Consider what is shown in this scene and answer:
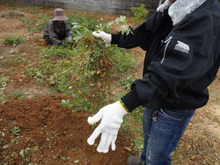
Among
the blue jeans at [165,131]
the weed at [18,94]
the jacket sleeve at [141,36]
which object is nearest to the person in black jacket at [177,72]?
the blue jeans at [165,131]

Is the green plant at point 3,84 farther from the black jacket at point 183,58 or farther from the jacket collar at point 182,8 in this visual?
the jacket collar at point 182,8

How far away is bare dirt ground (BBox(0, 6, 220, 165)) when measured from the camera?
1.94 meters

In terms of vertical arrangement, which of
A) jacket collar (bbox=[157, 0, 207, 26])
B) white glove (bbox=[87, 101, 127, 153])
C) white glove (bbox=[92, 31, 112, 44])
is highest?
jacket collar (bbox=[157, 0, 207, 26])

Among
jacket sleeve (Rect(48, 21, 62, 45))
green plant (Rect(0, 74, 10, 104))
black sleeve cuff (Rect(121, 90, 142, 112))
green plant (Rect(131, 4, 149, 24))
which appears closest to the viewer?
black sleeve cuff (Rect(121, 90, 142, 112))

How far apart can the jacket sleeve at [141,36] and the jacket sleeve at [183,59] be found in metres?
0.50

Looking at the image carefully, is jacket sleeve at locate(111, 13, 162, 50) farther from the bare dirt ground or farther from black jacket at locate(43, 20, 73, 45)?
black jacket at locate(43, 20, 73, 45)

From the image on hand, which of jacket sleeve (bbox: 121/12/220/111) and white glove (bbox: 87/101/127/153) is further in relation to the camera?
white glove (bbox: 87/101/127/153)

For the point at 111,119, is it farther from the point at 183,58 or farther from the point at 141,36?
the point at 141,36

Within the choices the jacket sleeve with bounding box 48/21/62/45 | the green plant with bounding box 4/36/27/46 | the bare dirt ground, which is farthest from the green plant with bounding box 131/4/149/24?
the bare dirt ground

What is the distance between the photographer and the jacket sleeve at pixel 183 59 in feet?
3.10

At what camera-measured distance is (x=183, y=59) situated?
3.11 ft

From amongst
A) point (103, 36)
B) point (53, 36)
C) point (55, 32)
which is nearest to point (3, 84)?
point (53, 36)

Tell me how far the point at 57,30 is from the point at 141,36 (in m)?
3.24

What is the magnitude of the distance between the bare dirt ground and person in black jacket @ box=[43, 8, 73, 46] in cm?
133
